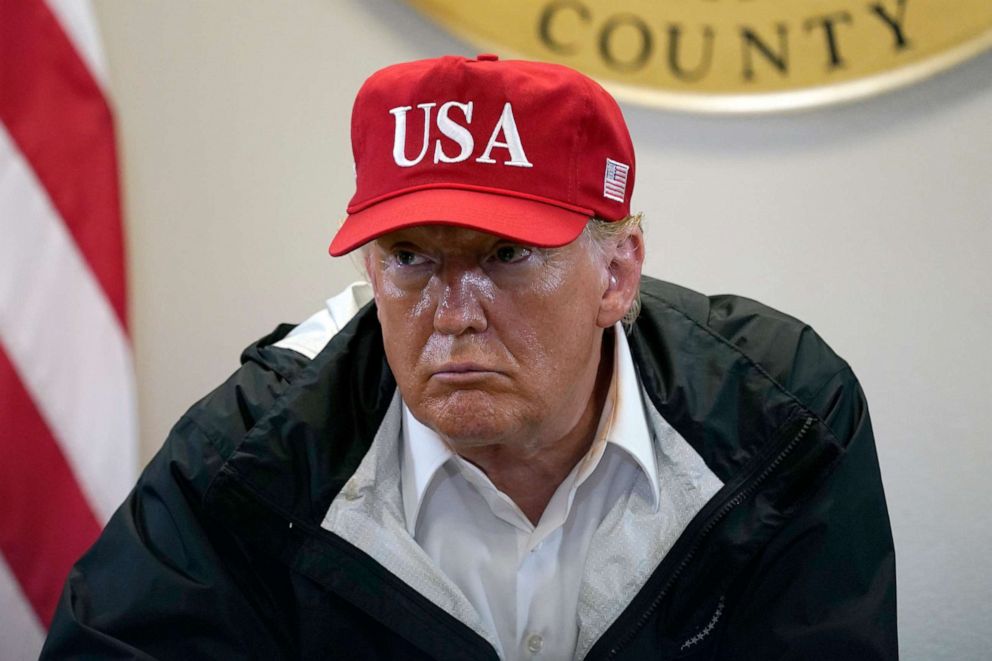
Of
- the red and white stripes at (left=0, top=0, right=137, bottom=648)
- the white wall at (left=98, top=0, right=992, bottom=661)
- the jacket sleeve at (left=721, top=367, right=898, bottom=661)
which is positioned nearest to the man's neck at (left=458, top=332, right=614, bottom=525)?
the jacket sleeve at (left=721, top=367, right=898, bottom=661)

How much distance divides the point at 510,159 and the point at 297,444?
34 centimetres

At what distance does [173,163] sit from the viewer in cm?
151

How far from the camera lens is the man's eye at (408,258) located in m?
1.02

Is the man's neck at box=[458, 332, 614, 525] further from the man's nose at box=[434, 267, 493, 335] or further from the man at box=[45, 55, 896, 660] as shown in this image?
the man's nose at box=[434, 267, 493, 335]

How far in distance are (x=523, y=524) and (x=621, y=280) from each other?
27cm

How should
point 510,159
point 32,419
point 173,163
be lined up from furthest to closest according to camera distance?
point 173,163, point 32,419, point 510,159

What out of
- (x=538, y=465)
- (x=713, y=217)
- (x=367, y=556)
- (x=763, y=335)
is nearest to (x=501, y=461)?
(x=538, y=465)

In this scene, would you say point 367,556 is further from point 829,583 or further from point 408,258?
point 829,583

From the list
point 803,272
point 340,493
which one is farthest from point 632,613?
point 803,272

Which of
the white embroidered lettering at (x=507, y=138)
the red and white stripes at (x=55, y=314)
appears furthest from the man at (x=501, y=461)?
the red and white stripes at (x=55, y=314)

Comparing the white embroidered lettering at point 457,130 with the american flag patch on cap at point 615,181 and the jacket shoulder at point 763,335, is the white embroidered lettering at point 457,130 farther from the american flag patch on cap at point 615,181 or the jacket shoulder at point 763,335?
the jacket shoulder at point 763,335

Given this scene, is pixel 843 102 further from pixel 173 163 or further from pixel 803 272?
pixel 173 163

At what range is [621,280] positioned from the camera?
111 centimetres

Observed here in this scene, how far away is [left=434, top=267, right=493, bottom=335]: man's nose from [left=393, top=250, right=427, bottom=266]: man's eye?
0.09 ft
